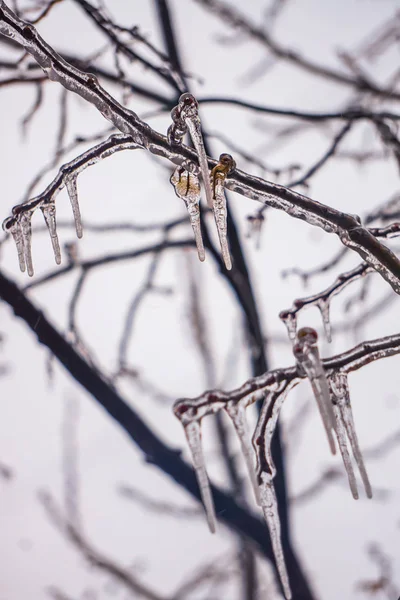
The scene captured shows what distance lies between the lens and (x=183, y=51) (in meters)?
3.31

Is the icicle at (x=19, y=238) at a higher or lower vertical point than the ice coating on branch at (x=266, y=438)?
higher

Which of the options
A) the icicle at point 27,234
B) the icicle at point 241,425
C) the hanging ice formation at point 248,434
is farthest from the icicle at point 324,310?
the icicle at point 27,234

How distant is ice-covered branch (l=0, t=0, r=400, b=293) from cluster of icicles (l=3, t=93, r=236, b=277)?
4cm

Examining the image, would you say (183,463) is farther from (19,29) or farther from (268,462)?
(19,29)

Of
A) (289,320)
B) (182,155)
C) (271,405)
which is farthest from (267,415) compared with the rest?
(182,155)

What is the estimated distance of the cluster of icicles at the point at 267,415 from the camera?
131cm

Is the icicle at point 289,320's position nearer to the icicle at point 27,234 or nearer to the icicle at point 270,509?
the icicle at point 270,509

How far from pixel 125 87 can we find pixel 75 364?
1635 millimetres

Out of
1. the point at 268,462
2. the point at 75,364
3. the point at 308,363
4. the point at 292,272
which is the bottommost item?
the point at 268,462

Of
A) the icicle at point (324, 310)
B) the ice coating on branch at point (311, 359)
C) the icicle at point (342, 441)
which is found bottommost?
the icicle at point (342, 441)

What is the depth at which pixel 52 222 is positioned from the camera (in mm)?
1646

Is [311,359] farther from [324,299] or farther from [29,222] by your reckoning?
[29,222]

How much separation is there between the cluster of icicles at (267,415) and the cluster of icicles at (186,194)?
387 millimetres

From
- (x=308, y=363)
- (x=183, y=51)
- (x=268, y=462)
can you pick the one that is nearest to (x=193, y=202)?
(x=308, y=363)
